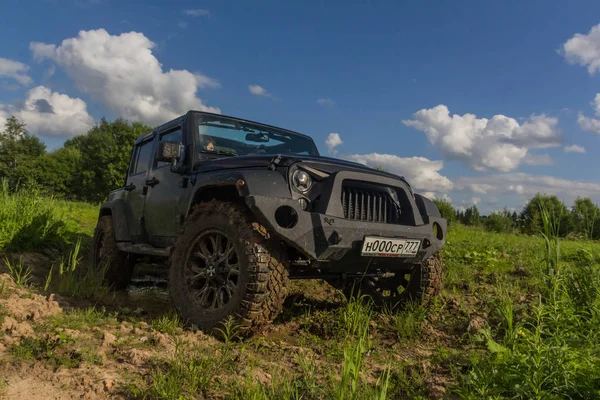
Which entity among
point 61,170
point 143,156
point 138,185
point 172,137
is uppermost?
point 61,170

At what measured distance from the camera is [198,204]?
347 cm

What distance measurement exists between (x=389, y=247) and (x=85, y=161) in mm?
54846

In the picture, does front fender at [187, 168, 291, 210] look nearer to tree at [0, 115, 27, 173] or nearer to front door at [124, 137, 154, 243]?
front door at [124, 137, 154, 243]

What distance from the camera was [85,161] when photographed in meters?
51.2

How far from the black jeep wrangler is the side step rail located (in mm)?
22

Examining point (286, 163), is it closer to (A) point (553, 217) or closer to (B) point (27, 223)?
(A) point (553, 217)

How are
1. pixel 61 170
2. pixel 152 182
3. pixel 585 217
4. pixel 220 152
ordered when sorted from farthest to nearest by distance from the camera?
pixel 61 170 < pixel 152 182 < pixel 220 152 < pixel 585 217

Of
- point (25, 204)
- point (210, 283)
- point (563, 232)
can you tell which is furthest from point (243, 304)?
point (25, 204)

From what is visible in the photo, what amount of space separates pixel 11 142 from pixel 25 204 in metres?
58.5

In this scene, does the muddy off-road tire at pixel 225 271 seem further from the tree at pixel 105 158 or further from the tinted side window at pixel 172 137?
the tree at pixel 105 158

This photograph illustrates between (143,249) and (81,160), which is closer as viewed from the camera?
(143,249)

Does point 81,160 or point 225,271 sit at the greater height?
point 81,160

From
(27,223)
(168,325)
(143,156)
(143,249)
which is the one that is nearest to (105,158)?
(27,223)

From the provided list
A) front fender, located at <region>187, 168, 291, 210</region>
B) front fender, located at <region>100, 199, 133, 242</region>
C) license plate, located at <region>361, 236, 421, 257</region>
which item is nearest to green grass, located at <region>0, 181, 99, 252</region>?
front fender, located at <region>100, 199, 133, 242</region>
